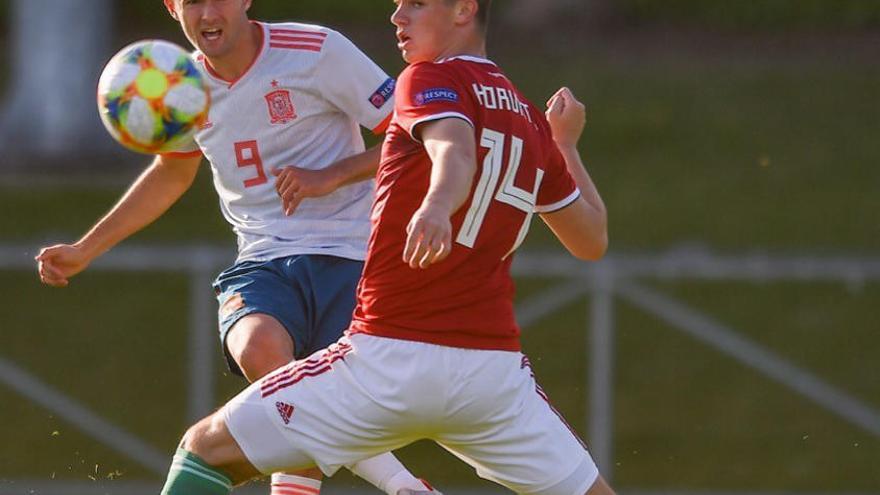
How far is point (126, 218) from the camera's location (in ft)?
20.0

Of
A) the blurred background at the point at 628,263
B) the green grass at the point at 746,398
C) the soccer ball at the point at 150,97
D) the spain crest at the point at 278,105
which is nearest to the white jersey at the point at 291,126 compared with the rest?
the spain crest at the point at 278,105

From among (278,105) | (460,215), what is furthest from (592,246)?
(278,105)

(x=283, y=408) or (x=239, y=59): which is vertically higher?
(x=239, y=59)

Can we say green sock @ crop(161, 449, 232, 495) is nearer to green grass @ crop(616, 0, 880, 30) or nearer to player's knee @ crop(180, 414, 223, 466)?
player's knee @ crop(180, 414, 223, 466)

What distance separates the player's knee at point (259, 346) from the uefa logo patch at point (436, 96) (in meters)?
1.22

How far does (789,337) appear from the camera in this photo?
13211 mm

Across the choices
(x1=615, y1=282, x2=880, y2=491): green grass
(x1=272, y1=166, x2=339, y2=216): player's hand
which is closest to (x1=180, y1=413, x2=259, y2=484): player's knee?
(x1=272, y1=166, x2=339, y2=216): player's hand

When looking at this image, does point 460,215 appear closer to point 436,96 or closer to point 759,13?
point 436,96

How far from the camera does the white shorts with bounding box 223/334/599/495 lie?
193 inches

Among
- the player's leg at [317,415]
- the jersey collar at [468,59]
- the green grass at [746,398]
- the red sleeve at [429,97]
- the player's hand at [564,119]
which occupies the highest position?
the jersey collar at [468,59]

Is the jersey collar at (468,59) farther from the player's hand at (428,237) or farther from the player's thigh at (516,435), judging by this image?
the player's thigh at (516,435)

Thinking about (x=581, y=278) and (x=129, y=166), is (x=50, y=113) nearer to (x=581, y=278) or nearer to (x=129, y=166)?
(x=129, y=166)

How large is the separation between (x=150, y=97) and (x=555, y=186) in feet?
3.99

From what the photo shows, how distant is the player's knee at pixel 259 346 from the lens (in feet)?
18.9
